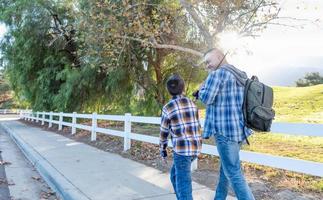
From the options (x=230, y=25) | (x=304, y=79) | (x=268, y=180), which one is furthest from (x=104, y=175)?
(x=304, y=79)

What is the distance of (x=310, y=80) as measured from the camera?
6316cm

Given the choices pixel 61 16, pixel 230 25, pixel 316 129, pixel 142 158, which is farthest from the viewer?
pixel 61 16

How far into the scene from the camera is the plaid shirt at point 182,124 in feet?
14.8

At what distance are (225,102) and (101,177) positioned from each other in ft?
12.1

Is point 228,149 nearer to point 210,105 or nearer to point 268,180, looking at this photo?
point 210,105

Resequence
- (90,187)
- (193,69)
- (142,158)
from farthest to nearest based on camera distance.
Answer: (193,69) → (142,158) → (90,187)

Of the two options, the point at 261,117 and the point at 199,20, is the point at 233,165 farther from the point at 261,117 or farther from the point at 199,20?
the point at 199,20

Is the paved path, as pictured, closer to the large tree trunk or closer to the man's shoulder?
the man's shoulder

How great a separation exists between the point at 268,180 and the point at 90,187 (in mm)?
2929

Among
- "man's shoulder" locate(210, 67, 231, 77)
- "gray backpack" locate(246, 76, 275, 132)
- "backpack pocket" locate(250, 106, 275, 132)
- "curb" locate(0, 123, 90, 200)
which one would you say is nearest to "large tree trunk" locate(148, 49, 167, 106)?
"curb" locate(0, 123, 90, 200)

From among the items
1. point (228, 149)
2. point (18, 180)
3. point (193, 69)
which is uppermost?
point (193, 69)

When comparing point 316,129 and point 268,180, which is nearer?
point 316,129

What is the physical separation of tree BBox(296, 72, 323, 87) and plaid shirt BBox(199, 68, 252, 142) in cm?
6160

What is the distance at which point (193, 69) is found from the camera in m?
15.9
